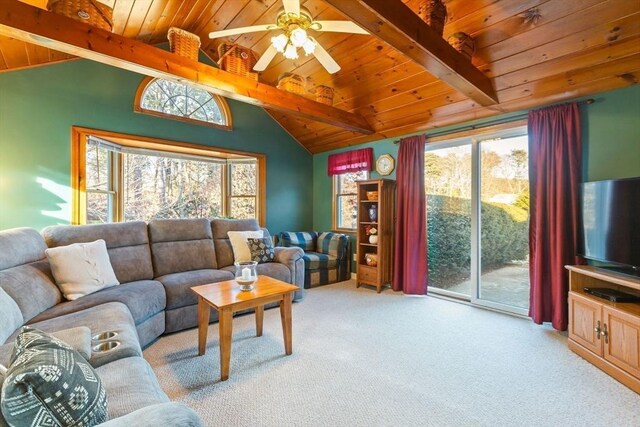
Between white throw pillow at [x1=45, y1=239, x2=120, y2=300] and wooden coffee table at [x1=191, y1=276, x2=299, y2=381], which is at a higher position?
white throw pillow at [x1=45, y1=239, x2=120, y2=300]

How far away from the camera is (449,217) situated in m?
3.89

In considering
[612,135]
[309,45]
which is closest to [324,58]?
[309,45]

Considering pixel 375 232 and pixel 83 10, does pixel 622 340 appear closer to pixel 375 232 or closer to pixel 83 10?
pixel 375 232

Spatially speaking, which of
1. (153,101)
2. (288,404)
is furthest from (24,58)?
(288,404)

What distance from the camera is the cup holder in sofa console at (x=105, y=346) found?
4.82ft

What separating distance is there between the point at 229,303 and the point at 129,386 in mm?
843

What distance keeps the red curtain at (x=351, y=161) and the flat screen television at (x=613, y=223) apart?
8.90 feet

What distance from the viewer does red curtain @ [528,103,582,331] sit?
2713mm

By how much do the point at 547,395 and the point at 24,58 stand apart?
18.0 ft

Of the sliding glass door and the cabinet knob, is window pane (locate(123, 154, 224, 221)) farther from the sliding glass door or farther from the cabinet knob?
the cabinet knob

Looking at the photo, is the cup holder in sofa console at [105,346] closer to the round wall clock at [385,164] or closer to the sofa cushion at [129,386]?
the sofa cushion at [129,386]

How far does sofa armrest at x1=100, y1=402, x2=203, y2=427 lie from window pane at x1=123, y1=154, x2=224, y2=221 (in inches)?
155

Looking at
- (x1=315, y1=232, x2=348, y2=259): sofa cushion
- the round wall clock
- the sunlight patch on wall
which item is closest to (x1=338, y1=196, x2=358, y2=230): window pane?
(x1=315, y1=232, x2=348, y2=259): sofa cushion

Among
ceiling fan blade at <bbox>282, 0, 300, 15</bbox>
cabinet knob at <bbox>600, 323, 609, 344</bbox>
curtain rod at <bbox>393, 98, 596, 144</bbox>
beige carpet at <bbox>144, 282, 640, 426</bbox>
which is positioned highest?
ceiling fan blade at <bbox>282, 0, 300, 15</bbox>
